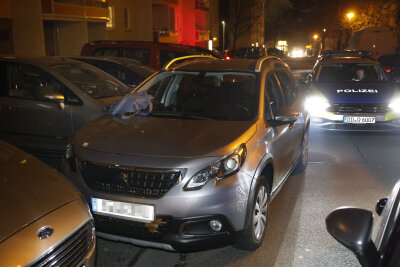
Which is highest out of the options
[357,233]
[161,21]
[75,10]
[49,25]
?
[161,21]

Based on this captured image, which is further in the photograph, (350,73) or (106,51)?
(106,51)

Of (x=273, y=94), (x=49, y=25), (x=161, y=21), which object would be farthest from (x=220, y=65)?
(x=161, y=21)

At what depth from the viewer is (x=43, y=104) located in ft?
20.5

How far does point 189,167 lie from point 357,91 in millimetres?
6117

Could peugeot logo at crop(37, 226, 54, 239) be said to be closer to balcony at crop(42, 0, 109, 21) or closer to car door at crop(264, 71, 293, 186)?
car door at crop(264, 71, 293, 186)

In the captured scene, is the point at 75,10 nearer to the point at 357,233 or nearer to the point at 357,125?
the point at 357,125

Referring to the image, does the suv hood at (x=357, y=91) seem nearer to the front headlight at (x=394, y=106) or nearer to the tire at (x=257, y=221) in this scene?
the front headlight at (x=394, y=106)

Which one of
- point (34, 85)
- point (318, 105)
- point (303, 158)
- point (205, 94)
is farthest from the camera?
point (318, 105)

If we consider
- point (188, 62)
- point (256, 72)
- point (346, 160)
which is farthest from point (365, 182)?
point (188, 62)

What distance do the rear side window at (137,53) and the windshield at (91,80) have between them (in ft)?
14.8

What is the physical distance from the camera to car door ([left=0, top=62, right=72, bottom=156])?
6.18 m

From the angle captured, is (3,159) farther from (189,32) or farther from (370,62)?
(189,32)

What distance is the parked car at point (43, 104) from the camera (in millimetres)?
6141

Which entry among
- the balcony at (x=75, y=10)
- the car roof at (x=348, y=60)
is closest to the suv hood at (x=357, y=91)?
the car roof at (x=348, y=60)
